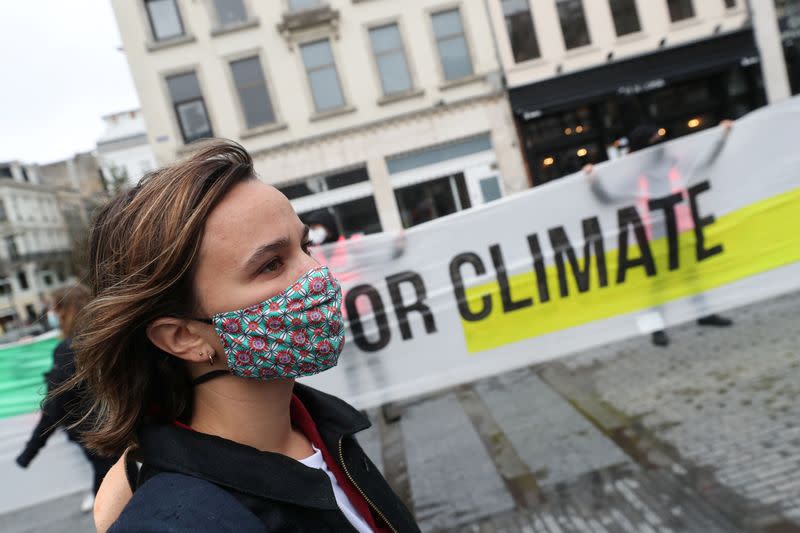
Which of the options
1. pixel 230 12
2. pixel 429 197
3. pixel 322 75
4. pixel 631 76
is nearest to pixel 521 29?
pixel 631 76

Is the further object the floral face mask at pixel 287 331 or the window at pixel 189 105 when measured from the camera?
the window at pixel 189 105

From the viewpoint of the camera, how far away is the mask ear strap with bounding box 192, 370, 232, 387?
4.86 feet

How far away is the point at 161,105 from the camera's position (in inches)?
708

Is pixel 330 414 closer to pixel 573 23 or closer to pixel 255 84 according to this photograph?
pixel 255 84

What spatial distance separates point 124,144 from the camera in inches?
2470

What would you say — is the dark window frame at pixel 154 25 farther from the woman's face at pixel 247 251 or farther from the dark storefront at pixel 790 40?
the woman's face at pixel 247 251

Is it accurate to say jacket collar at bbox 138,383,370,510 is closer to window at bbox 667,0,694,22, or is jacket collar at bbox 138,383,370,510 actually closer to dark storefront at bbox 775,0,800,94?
window at bbox 667,0,694,22

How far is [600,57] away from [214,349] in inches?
733

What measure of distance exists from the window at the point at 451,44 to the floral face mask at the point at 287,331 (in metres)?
17.5

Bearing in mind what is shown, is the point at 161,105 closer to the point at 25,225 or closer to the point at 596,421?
the point at 596,421

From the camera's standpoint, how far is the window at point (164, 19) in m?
18.0

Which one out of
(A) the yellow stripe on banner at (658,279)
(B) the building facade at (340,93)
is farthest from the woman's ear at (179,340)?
(B) the building facade at (340,93)

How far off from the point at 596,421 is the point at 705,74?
16.9 m

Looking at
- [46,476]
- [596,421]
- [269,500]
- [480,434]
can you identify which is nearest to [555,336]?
[596,421]
